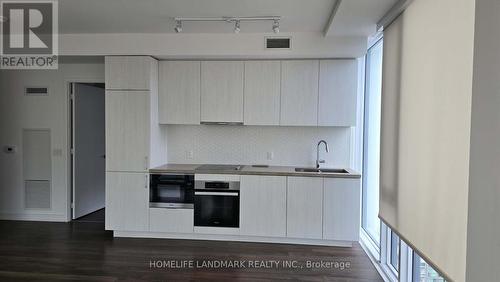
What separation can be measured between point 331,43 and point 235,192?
2252 mm

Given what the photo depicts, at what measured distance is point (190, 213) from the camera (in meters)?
4.04

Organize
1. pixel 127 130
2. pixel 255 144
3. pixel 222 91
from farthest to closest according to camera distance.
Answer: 1. pixel 255 144
2. pixel 222 91
3. pixel 127 130

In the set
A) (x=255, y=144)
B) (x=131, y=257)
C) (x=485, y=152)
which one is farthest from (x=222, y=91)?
(x=485, y=152)

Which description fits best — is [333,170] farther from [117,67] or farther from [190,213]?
[117,67]

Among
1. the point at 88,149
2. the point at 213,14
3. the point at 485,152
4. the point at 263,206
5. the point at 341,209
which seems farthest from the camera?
the point at 88,149

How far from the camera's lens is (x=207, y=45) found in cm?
397

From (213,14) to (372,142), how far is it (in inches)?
100

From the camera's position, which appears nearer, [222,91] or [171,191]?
[171,191]

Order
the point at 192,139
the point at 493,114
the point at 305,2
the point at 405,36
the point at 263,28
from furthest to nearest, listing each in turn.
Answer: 1. the point at 192,139
2. the point at 263,28
3. the point at 305,2
4. the point at 405,36
5. the point at 493,114

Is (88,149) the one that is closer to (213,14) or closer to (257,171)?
(257,171)

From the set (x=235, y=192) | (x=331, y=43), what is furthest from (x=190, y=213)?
(x=331, y=43)

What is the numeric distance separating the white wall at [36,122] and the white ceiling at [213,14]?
1234mm

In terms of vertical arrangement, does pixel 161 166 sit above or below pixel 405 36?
below

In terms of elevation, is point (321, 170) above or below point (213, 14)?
below
